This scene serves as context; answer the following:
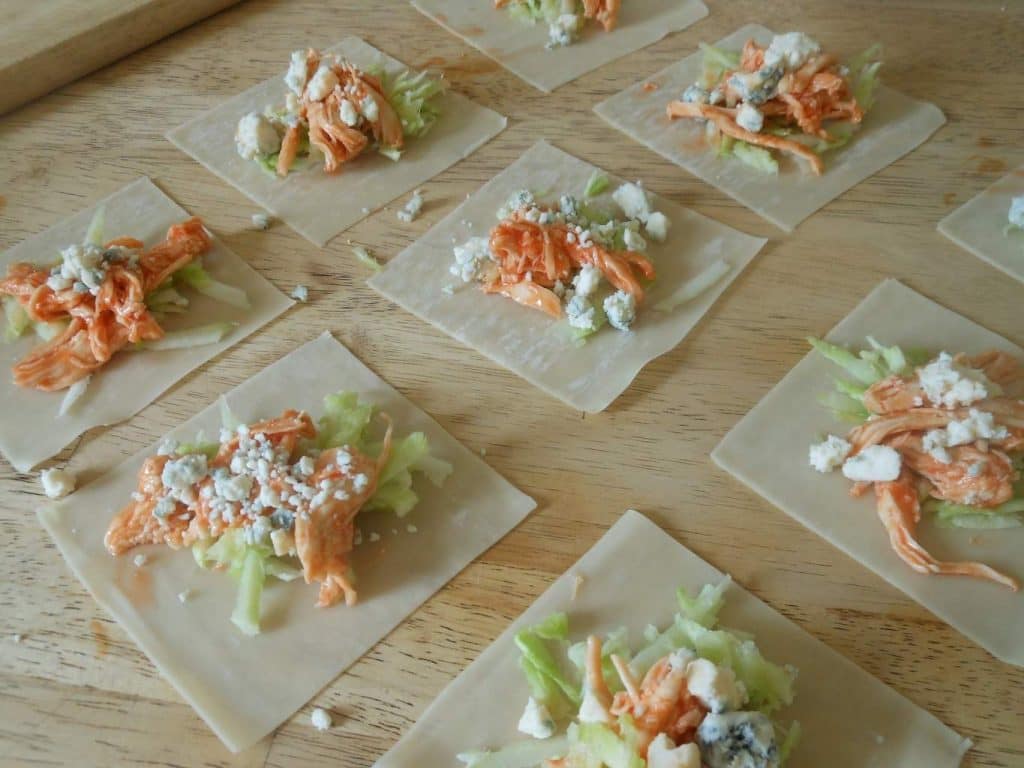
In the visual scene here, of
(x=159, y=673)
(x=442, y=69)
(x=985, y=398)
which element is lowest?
(x=159, y=673)

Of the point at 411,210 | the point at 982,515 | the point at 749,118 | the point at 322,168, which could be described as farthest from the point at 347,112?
the point at 982,515

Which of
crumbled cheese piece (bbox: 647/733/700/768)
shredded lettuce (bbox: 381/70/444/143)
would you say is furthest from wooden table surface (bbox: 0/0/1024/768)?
crumbled cheese piece (bbox: 647/733/700/768)

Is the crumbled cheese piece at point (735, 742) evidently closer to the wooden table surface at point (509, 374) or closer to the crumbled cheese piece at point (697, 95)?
the wooden table surface at point (509, 374)

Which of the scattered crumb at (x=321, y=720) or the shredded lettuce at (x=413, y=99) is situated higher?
the shredded lettuce at (x=413, y=99)

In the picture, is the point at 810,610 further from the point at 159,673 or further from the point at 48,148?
the point at 48,148

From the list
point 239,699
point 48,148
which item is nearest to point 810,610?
point 239,699

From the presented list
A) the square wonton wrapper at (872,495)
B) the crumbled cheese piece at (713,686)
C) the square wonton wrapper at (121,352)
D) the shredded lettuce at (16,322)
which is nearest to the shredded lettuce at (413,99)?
the square wonton wrapper at (121,352)
